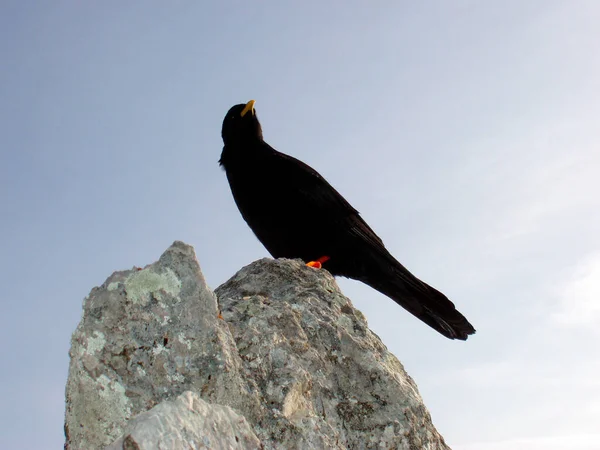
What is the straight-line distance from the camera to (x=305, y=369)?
2.87 meters

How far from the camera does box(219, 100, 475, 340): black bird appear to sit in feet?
20.4

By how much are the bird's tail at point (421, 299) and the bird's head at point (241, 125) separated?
2162 mm

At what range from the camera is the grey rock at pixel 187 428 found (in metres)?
1.87

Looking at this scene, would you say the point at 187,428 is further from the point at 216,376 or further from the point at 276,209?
the point at 276,209

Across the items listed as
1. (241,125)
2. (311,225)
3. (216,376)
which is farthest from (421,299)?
(216,376)

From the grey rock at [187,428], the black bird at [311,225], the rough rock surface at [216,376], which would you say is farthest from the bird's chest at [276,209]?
the grey rock at [187,428]

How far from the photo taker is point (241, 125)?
7352 millimetres

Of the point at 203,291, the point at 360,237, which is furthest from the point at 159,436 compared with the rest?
the point at 360,237

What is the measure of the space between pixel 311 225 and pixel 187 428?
14.4ft

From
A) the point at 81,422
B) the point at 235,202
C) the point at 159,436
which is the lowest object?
the point at 159,436

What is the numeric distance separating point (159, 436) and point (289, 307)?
1.31 meters

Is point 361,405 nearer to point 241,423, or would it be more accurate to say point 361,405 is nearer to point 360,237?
point 241,423

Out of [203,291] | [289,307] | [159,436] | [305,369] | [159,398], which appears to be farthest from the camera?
[289,307]

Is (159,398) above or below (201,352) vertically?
below
